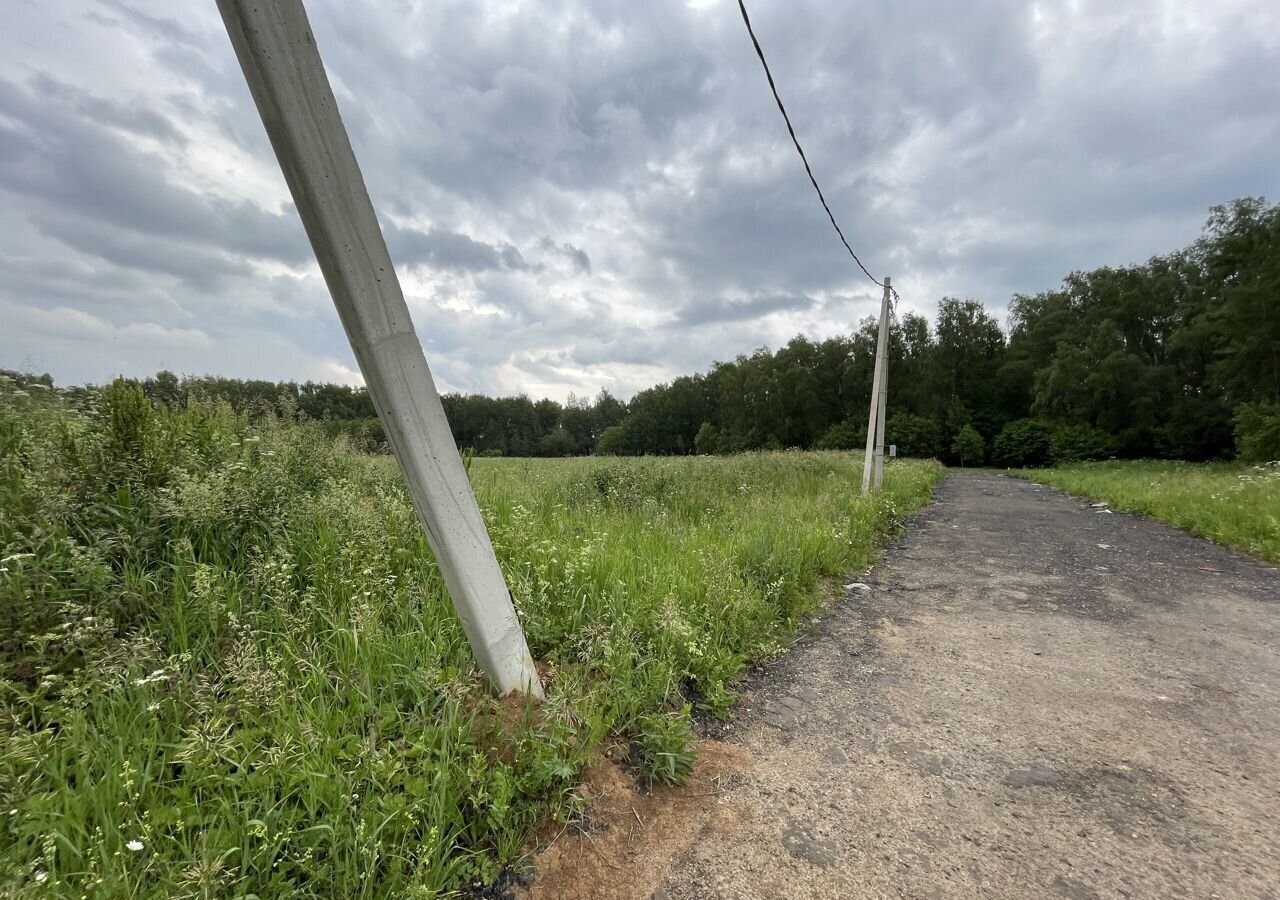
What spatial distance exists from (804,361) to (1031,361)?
833 inches

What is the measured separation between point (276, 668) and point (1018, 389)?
5945 centimetres

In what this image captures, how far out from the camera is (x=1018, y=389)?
47594 millimetres

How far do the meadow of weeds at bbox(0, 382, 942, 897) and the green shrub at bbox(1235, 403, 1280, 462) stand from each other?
1053 inches

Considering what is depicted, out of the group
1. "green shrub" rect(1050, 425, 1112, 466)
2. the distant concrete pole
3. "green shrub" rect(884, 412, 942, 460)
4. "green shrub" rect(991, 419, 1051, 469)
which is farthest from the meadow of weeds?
"green shrub" rect(884, 412, 942, 460)

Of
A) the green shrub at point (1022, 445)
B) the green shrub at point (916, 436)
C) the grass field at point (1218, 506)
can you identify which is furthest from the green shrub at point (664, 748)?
the green shrub at point (916, 436)

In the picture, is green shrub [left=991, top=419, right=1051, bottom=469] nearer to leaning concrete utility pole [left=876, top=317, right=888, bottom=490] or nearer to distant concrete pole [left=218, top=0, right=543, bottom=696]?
leaning concrete utility pole [left=876, top=317, right=888, bottom=490]

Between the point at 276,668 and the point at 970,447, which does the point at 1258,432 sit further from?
the point at 276,668

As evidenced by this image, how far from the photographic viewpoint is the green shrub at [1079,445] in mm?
33472

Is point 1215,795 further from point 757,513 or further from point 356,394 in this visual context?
point 356,394

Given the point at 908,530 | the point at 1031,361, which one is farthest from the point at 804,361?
the point at 908,530

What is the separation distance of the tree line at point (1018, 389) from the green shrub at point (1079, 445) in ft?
0.36

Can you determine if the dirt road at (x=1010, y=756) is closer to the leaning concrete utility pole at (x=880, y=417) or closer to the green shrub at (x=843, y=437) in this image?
the leaning concrete utility pole at (x=880, y=417)

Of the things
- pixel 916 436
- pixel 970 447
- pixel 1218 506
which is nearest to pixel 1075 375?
pixel 970 447

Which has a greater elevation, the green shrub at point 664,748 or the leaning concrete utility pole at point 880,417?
the leaning concrete utility pole at point 880,417
